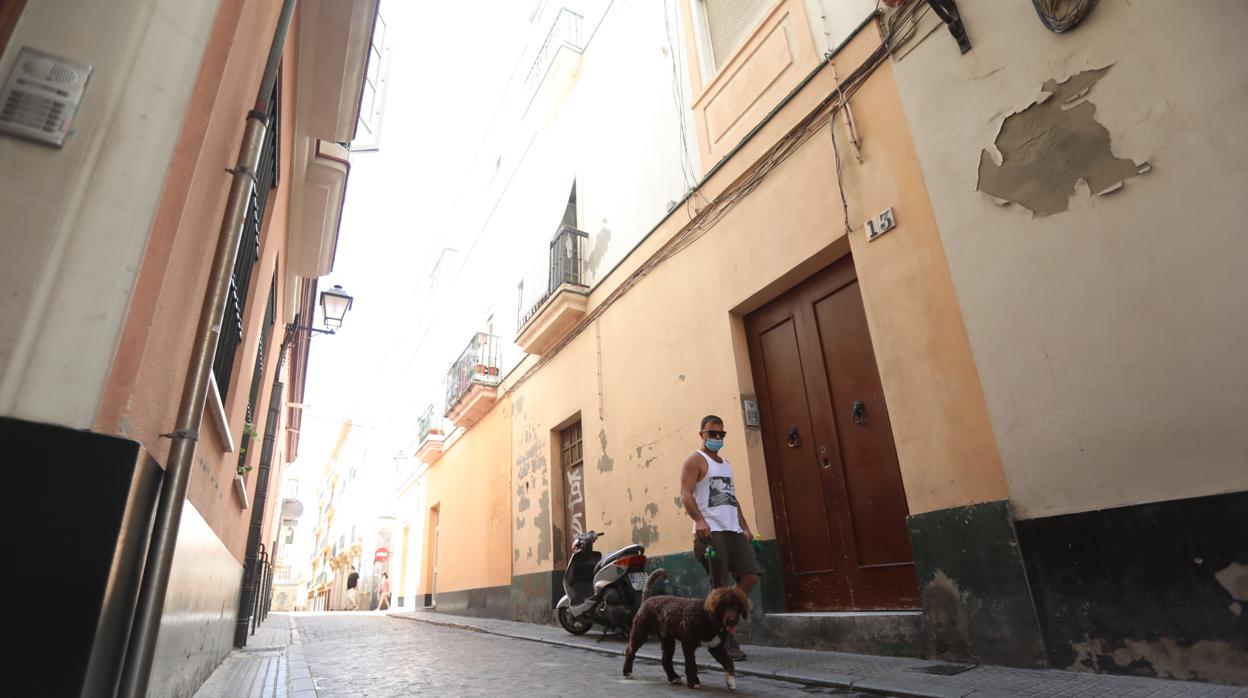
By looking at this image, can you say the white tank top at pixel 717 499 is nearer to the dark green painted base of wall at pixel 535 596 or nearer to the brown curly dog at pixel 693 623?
the brown curly dog at pixel 693 623

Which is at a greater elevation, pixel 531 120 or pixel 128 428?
pixel 531 120

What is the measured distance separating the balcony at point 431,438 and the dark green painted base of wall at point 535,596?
22.7 ft

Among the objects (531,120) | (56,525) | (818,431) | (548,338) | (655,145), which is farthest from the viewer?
(531,120)

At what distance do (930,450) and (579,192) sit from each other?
7.51 meters

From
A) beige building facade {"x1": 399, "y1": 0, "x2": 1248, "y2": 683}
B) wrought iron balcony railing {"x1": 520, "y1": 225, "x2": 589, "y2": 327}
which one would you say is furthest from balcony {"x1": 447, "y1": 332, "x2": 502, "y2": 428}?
beige building facade {"x1": 399, "y1": 0, "x2": 1248, "y2": 683}

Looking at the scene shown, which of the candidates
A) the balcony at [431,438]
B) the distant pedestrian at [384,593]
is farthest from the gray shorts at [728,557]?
the distant pedestrian at [384,593]

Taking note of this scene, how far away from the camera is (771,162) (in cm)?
574

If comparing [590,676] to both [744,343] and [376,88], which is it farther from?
[376,88]

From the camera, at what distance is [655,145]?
316 inches

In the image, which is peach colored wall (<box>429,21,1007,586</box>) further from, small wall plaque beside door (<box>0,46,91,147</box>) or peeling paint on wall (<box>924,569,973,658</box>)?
small wall plaque beside door (<box>0,46,91,147</box>)

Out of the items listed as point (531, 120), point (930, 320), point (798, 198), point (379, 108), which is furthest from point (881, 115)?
point (531, 120)

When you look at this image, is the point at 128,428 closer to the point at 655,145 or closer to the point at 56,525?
the point at 56,525

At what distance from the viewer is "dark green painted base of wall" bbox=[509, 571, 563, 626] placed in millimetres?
9125

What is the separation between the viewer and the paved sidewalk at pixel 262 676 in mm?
3744
